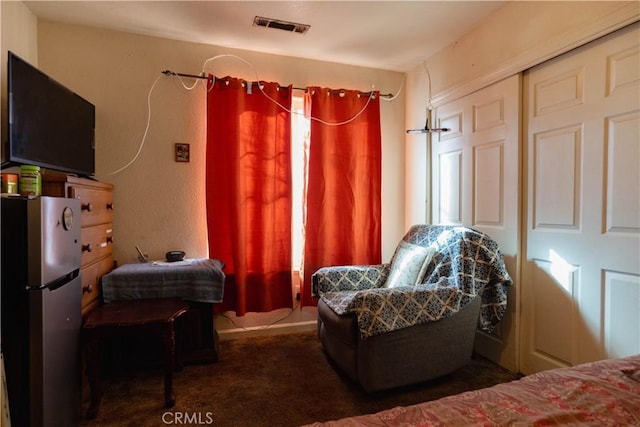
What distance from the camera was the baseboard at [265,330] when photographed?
273cm

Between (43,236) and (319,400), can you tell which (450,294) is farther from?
(43,236)

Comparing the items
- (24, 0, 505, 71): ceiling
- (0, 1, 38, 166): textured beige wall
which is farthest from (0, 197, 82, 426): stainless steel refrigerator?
(24, 0, 505, 71): ceiling

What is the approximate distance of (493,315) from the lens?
6.87ft

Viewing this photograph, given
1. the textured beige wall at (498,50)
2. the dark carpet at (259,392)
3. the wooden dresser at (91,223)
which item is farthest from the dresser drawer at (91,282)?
the textured beige wall at (498,50)

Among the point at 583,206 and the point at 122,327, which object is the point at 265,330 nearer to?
the point at 122,327

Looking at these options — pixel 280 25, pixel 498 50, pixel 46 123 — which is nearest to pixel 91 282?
pixel 46 123

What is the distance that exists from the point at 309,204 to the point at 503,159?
4.91 feet

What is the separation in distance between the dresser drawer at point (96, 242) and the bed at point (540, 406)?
1806 mm

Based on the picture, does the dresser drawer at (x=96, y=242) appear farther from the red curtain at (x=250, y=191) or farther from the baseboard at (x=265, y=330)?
the baseboard at (x=265, y=330)

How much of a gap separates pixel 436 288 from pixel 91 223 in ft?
6.89

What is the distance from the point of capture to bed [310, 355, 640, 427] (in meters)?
0.69

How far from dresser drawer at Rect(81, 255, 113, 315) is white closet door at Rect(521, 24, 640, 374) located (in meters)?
2.65

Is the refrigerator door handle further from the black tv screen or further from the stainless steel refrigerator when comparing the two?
the black tv screen

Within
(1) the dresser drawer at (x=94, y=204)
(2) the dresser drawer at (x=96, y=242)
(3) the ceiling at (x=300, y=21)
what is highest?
(3) the ceiling at (x=300, y=21)
